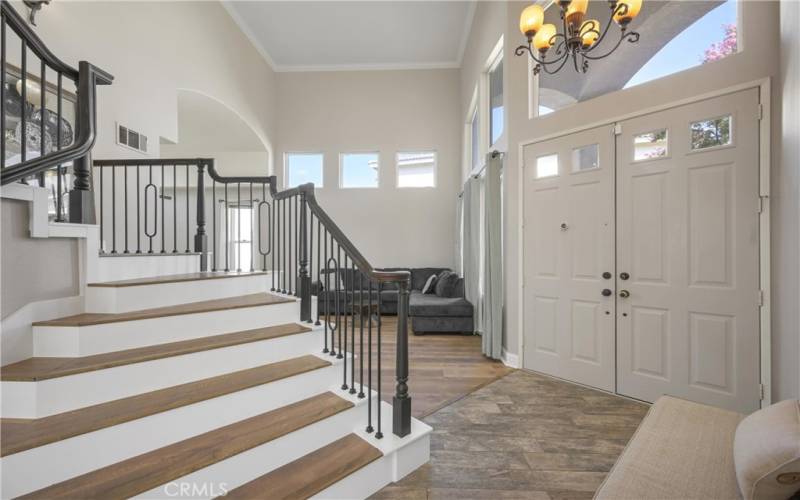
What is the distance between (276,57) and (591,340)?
24.6 ft

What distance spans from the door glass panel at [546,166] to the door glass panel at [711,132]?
105 cm

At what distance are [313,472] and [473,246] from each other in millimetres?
3831

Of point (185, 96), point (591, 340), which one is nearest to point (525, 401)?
point (591, 340)

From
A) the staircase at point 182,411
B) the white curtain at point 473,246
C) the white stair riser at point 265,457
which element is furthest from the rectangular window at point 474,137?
the white stair riser at point 265,457

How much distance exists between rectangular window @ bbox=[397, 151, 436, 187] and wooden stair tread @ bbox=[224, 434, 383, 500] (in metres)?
5.80

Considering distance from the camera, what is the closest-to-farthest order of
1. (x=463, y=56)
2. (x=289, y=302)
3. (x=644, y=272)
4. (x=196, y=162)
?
(x=289, y=302)
(x=644, y=272)
(x=196, y=162)
(x=463, y=56)

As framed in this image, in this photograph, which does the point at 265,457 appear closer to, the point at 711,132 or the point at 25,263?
the point at 25,263

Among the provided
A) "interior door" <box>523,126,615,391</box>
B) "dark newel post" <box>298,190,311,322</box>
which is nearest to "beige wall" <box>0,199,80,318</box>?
"dark newel post" <box>298,190,311,322</box>

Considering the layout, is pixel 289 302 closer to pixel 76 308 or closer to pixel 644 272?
pixel 76 308

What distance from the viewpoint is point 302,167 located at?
7102 mm

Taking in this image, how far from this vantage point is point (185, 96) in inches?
176

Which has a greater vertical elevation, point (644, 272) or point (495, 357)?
point (644, 272)

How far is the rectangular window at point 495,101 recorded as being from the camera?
436 cm

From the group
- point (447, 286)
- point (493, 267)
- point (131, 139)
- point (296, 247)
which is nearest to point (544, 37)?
point (493, 267)
